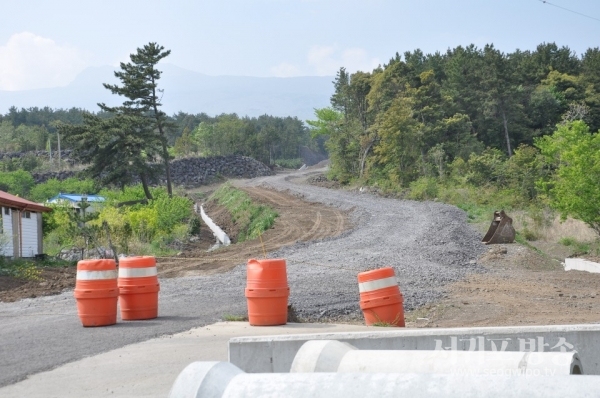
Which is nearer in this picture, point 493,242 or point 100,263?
point 100,263

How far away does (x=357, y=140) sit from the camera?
239ft

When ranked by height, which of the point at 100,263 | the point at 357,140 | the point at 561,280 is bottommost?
the point at 561,280

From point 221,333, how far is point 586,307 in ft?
25.6

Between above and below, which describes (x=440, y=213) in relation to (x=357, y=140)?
below

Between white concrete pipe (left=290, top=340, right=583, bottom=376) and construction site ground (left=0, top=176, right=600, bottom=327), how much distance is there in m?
8.61

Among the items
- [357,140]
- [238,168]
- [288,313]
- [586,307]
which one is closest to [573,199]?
[586,307]

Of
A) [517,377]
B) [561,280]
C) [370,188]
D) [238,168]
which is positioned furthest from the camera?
[238,168]

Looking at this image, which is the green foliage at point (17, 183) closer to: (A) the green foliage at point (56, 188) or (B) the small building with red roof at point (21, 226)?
(A) the green foliage at point (56, 188)

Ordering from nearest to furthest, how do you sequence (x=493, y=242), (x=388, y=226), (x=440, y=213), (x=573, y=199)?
1. (x=493, y=242)
2. (x=573, y=199)
3. (x=388, y=226)
4. (x=440, y=213)

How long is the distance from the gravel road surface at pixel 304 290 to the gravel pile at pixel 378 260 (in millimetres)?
23

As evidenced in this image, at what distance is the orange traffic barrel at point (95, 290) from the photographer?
12.2 m

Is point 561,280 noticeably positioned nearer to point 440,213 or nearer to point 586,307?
point 586,307

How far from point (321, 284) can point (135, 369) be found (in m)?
10.6

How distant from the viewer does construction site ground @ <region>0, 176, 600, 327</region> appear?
14531mm
